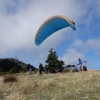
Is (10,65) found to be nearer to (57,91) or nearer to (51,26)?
(51,26)

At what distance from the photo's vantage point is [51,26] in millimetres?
18672

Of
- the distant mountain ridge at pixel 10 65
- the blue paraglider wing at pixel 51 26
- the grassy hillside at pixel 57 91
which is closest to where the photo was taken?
the grassy hillside at pixel 57 91

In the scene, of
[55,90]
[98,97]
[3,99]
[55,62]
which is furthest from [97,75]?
[55,62]

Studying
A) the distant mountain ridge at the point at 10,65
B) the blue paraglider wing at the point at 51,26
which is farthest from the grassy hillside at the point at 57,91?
the distant mountain ridge at the point at 10,65

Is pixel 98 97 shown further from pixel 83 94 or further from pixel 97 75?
pixel 97 75

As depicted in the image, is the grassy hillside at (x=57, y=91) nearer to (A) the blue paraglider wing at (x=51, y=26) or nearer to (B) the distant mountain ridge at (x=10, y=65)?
(A) the blue paraglider wing at (x=51, y=26)

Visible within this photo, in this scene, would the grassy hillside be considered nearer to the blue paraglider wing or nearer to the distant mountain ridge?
the blue paraglider wing

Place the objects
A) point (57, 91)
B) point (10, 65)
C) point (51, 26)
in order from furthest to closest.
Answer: point (10, 65) < point (51, 26) < point (57, 91)

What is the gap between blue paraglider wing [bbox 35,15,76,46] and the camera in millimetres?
16916

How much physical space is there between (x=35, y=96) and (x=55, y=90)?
1430mm

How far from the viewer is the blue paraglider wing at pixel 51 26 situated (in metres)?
16.9

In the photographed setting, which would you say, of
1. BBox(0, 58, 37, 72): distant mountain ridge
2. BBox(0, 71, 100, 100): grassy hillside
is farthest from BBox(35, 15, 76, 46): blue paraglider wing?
BBox(0, 58, 37, 72): distant mountain ridge

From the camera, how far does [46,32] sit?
19.6 meters

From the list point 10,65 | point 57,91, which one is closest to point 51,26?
point 57,91
